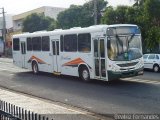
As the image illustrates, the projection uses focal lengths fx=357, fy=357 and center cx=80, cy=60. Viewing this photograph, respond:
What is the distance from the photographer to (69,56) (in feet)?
69.7

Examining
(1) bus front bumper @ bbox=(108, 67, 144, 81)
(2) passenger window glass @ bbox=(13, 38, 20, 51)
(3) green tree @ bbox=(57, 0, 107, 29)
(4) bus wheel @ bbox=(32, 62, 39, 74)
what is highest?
(3) green tree @ bbox=(57, 0, 107, 29)

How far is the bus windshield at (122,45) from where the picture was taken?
701 inches

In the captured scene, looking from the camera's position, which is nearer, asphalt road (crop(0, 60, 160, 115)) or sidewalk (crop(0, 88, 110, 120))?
sidewalk (crop(0, 88, 110, 120))

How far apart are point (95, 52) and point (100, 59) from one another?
0.59 metres

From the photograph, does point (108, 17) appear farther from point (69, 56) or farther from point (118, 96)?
point (118, 96)

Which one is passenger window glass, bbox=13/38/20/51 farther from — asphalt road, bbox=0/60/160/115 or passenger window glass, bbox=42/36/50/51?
asphalt road, bbox=0/60/160/115

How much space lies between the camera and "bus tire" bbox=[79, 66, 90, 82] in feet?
64.4

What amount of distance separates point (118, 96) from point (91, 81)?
18.0 feet

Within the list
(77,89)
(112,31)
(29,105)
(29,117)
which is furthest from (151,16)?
(29,117)

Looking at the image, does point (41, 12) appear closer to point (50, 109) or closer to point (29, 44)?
point (29, 44)

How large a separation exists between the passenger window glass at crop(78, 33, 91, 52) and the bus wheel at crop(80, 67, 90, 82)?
1080mm

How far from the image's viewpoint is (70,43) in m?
21.0

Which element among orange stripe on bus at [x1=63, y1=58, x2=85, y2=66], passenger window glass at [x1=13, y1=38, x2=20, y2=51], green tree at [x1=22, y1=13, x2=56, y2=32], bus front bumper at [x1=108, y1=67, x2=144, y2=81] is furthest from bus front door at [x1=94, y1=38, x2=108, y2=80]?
green tree at [x1=22, y1=13, x2=56, y2=32]

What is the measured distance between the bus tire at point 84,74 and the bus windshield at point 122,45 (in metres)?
2.37
